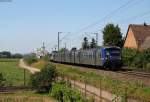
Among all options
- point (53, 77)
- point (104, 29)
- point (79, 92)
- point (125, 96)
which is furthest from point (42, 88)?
point (104, 29)

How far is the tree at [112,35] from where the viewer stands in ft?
274

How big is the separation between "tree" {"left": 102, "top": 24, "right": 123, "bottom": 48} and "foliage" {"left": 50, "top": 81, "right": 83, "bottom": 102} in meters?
50.0

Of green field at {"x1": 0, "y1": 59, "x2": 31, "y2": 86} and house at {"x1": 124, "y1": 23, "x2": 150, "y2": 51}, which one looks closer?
green field at {"x1": 0, "y1": 59, "x2": 31, "y2": 86}

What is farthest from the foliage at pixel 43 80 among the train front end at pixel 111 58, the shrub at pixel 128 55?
the shrub at pixel 128 55

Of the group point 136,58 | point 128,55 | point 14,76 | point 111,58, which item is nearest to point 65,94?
point 111,58

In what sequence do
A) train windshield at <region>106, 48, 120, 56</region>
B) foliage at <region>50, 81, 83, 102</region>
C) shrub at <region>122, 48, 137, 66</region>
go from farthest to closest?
shrub at <region>122, 48, 137, 66</region>, train windshield at <region>106, 48, 120, 56</region>, foliage at <region>50, 81, 83, 102</region>

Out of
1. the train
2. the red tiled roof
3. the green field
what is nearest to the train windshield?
the train

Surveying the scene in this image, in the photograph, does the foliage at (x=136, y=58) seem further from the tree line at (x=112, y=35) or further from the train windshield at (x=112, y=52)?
the tree line at (x=112, y=35)

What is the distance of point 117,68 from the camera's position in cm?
4391

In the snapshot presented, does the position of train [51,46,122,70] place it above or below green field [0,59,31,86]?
above

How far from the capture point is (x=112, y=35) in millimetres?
83438

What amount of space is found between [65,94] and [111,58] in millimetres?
16128

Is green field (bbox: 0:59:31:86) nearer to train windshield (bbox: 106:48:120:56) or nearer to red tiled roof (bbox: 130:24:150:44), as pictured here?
train windshield (bbox: 106:48:120:56)

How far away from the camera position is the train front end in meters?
43.9
